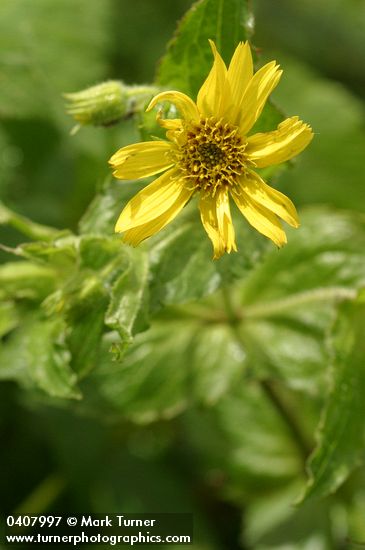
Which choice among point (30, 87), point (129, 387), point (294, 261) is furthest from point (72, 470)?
point (30, 87)

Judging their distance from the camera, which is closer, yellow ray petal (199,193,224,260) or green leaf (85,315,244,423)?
yellow ray petal (199,193,224,260)

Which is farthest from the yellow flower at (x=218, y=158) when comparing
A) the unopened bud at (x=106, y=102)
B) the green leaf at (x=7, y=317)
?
the green leaf at (x=7, y=317)

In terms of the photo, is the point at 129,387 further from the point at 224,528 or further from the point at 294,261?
the point at 224,528

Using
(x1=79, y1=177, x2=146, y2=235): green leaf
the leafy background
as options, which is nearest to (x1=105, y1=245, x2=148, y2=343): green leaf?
the leafy background

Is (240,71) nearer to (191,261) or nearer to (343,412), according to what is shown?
(191,261)

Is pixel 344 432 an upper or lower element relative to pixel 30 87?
lower

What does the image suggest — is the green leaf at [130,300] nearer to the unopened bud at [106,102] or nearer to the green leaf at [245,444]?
the unopened bud at [106,102]

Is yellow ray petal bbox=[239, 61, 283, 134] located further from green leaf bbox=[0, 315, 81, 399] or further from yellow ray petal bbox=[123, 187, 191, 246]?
green leaf bbox=[0, 315, 81, 399]
